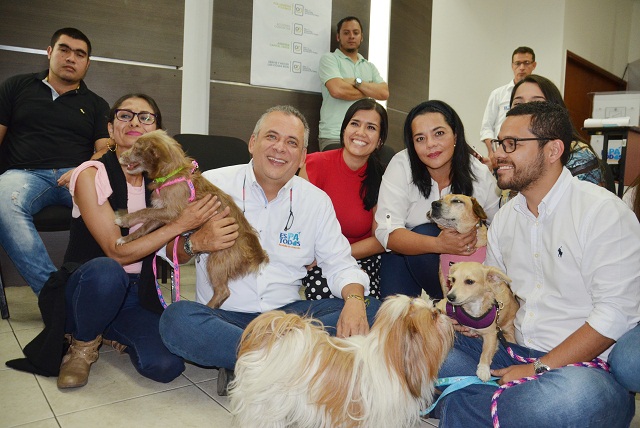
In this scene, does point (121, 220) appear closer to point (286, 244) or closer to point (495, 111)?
point (286, 244)

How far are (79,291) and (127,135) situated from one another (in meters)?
0.91

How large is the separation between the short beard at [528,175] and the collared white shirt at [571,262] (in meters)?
0.09

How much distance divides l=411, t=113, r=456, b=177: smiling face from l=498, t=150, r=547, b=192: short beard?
0.86 meters

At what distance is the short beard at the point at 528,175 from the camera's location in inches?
80.4

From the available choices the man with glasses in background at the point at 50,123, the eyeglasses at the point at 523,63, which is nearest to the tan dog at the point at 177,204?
the man with glasses in background at the point at 50,123

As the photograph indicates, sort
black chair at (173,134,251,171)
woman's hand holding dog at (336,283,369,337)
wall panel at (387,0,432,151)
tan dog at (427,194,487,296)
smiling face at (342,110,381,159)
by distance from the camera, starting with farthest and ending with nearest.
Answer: wall panel at (387,0,432,151)
black chair at (173,134,251,171)
smiling face at (342,110,381,159)
tan dog at (427,194,487,296)
woman's hand holding dog at (336,283,369,337)

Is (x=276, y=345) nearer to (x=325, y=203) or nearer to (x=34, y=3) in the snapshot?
(x=325, y=203)

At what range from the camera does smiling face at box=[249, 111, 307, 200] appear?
Result: 96.4 inches

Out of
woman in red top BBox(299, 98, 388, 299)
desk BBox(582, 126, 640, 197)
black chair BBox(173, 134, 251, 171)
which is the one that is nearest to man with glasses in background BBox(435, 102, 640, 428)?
woman in red top BBox(299, 98, 388, 299)

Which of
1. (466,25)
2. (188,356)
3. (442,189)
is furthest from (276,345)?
(466,25)

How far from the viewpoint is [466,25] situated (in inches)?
346

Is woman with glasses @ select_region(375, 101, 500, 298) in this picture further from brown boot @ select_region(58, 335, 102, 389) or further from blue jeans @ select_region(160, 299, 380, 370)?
brown boot @ select_region(58, 335, 102, 389)

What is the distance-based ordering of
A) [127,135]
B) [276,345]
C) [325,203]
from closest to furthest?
[276,345]
[325,203]
[127,135]

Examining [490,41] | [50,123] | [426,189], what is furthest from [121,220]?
[490,41]
